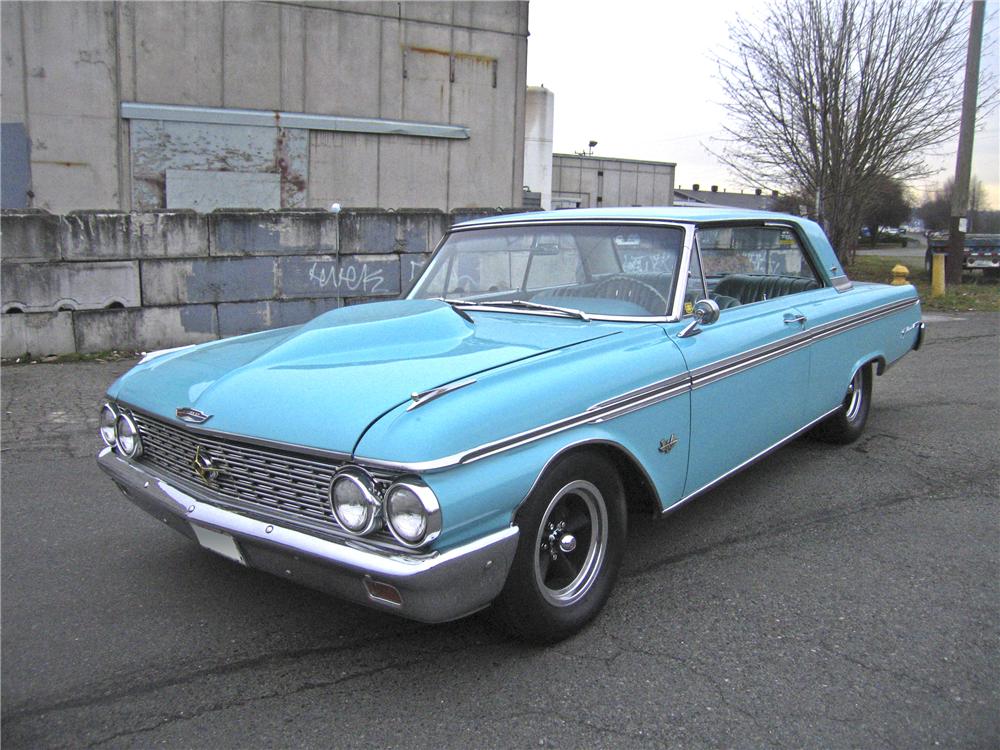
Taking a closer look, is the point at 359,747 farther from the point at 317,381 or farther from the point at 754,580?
the point at 754,580

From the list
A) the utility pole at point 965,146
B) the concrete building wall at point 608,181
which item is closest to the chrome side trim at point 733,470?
the utility pole at point 965,146

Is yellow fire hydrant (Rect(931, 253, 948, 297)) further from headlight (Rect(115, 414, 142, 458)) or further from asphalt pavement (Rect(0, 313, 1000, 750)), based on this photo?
headlight (Rect(115, 414, 142, 458))

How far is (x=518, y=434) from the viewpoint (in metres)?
2.48

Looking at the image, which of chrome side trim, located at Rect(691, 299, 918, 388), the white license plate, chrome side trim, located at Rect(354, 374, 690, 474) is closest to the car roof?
chrome side trim, located at Rect(691, 299, 918, 388)

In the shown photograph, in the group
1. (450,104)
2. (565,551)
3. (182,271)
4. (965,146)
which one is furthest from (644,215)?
(965,146)

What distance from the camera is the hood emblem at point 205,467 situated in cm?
267

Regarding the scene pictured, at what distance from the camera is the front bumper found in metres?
2.23

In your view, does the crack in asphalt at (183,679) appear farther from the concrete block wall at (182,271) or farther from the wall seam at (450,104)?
the wall seam at (450,104)

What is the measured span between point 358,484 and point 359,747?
740 mm

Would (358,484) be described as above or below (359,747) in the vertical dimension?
above

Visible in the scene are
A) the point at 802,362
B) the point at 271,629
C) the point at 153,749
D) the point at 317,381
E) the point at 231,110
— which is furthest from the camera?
the point at 231,110

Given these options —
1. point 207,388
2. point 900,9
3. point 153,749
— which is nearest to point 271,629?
point 153,749

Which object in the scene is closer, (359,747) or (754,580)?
(359,747)

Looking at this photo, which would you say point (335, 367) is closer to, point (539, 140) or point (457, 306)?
point (457, 306)
